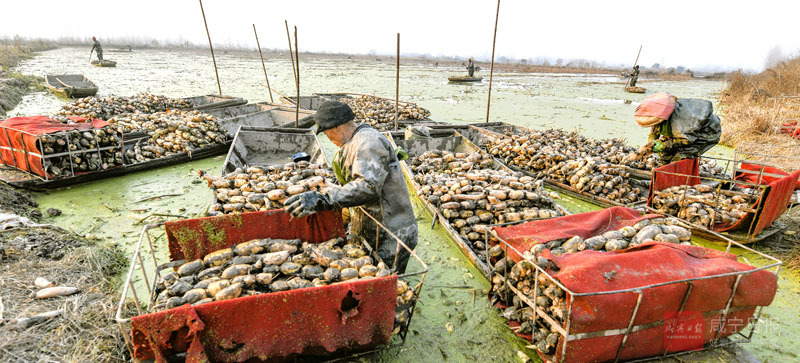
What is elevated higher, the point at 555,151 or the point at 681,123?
the point at 681,123

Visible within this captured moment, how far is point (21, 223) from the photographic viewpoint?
15.9 ft

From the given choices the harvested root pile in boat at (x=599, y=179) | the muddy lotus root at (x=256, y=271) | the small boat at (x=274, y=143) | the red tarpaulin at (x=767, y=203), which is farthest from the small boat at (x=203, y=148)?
the red tarpaulin at (x=767, y=203)

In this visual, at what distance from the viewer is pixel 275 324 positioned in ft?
8.05

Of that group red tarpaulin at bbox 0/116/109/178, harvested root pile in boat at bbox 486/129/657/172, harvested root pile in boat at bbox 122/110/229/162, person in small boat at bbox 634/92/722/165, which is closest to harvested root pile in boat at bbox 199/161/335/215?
red tarpaulin at bbox 0/116/109/178

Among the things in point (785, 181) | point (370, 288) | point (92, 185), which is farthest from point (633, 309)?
point (92, 185)

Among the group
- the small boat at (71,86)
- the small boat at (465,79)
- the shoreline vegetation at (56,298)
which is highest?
the small boat at (465,79)

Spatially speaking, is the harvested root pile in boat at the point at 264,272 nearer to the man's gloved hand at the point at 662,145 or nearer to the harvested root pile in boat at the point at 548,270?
the harvested root pile in boat at the point at 548,270

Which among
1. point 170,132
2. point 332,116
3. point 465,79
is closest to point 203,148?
point 170,132

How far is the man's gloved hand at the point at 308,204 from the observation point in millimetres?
2910

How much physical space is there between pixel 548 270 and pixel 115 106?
15162mm

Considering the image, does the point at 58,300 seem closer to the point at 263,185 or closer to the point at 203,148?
the point at 263,185

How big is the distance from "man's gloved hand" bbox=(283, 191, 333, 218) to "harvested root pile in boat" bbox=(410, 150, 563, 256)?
8.74 feet

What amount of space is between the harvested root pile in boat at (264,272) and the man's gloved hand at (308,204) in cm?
53

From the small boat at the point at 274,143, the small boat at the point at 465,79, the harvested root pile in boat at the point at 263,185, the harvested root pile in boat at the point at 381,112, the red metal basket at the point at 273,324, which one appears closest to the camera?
the red metal basket at the point at 273,324
